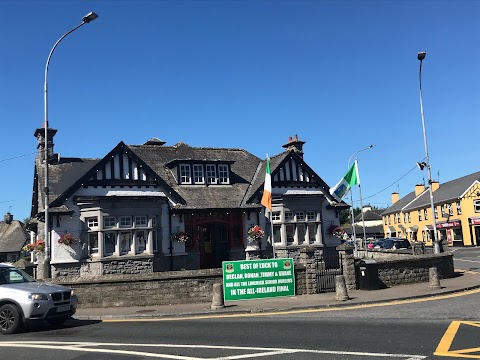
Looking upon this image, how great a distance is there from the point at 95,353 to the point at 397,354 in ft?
17.6

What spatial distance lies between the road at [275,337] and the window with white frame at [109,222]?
878 centimetres

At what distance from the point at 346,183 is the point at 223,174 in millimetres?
7055

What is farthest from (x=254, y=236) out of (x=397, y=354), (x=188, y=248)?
(x=397, y=354)

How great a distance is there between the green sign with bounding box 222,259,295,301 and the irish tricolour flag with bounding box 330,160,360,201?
9.16 meters

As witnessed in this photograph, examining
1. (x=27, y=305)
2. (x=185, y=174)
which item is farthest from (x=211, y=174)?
(x=27, y=305)

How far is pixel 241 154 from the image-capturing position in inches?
1132

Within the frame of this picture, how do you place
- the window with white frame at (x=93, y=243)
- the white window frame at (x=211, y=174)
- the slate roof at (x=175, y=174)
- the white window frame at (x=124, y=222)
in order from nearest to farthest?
the window with white frame at (x=93, y=243) < the white window frame at (x=124, y=222) < the slate roof at (x=175, y=174) < the white window frame at (x=211, y=174)

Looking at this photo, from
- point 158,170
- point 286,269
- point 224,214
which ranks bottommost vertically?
point 286,269

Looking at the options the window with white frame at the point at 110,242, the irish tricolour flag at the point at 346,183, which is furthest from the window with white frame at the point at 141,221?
the irish tricolour flag at the point at 346,183

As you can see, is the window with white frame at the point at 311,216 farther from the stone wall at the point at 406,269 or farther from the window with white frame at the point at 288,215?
the stone wall at the point at 406,269

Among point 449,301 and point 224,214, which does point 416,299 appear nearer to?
point 449,301

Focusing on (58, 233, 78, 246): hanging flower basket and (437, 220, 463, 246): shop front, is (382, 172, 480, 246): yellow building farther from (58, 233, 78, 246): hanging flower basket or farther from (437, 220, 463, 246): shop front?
(58, 233, 78, 246): hanging flower basket

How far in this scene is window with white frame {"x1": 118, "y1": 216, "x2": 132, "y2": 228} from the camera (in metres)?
21.1

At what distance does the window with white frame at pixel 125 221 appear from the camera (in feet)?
69.3
